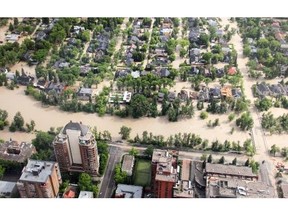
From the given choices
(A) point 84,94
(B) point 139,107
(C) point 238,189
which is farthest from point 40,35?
(C) point 238,189

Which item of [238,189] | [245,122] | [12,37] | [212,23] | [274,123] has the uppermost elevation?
[212,23]

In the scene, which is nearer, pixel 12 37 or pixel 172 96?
pixel 172 96

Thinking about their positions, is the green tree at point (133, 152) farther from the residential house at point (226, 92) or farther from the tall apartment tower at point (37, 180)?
the residential house at point (226, 92)

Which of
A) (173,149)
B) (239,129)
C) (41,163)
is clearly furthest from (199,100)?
(41,163)

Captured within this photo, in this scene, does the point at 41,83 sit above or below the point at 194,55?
below

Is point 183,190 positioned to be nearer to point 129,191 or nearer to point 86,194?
point 129,191

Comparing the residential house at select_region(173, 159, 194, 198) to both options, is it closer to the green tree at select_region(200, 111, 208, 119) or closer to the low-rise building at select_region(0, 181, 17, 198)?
the green tree at select_region(200, 111, 208, 119)
